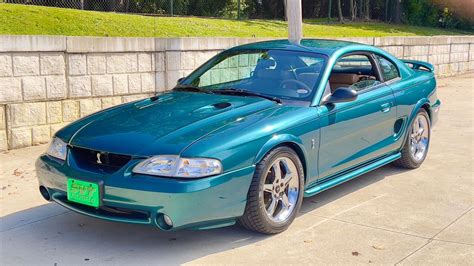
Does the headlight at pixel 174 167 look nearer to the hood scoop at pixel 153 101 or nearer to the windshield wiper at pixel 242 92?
the hood scoop at pixel 153 101

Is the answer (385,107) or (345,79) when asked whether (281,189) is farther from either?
(345,79)

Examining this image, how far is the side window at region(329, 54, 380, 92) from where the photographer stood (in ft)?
18.8

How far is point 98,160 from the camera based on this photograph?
13.7 feet

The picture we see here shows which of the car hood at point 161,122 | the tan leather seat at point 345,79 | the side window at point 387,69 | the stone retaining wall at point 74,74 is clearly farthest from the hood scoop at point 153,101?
the stone retaining wall at point 74,74

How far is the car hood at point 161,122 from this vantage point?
3955mm

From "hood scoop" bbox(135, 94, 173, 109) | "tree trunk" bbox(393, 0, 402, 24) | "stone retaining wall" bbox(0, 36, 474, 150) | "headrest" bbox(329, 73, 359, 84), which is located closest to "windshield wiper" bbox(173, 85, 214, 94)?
"hood scoop" bbox(135, 94, 173, 109)

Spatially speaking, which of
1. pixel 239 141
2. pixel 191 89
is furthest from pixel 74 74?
pixel 239 141

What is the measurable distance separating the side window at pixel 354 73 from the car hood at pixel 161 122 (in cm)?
130

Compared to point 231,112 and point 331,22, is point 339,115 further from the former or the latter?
point 331,22

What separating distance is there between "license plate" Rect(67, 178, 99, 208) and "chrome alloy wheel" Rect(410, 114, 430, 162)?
3803 millimetres

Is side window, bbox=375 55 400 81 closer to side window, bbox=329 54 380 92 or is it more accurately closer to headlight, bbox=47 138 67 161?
side window, bbox=329 54 380 92

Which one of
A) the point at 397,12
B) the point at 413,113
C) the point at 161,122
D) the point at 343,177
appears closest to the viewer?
the point at 161,122

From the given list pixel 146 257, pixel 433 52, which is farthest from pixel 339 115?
pixel 433 52

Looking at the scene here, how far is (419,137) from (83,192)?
162 inches
